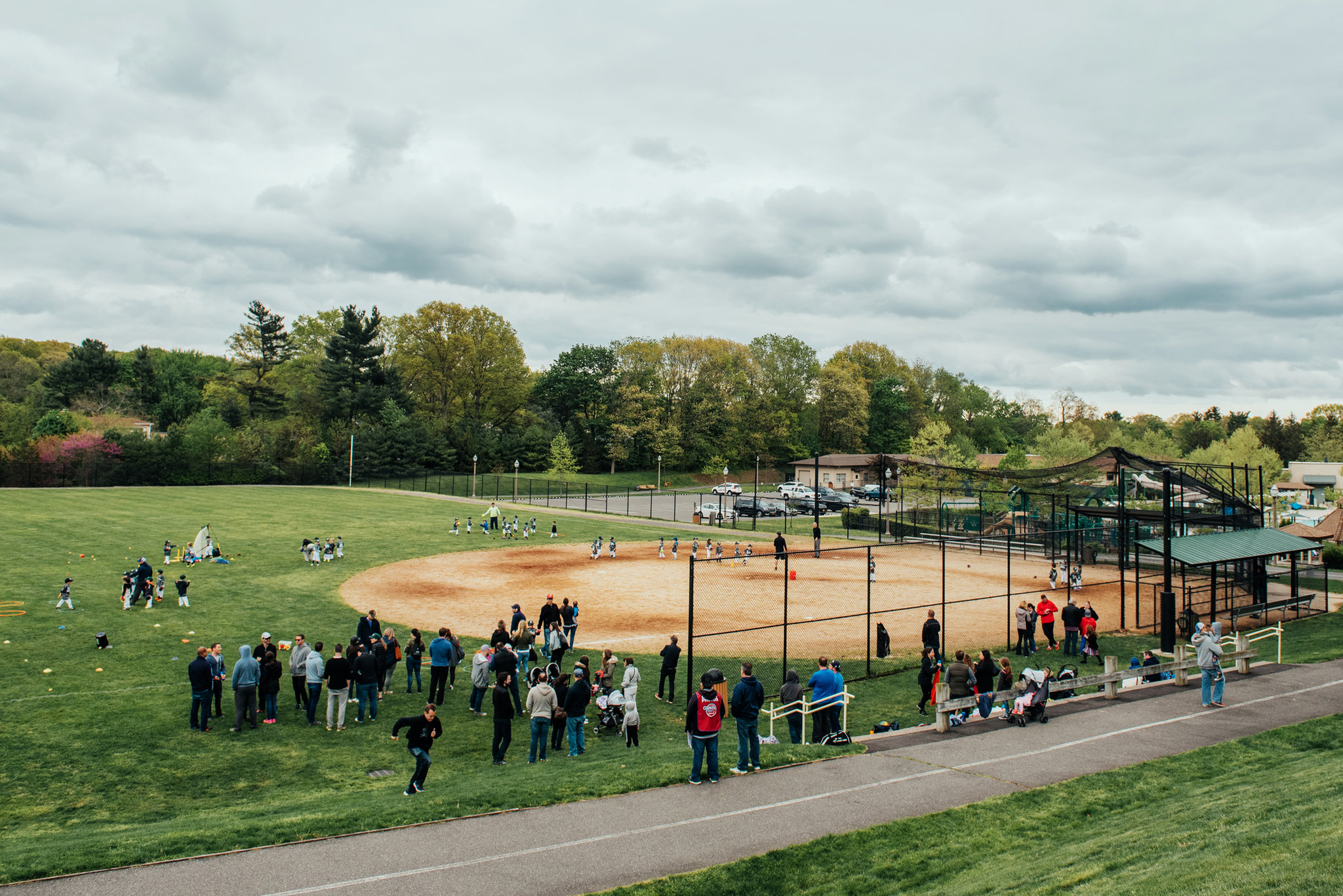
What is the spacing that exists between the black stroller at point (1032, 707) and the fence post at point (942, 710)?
120cm

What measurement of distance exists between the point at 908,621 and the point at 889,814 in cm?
1562

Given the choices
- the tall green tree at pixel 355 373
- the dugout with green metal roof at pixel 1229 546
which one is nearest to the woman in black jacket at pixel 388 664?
the dugout with green metal roof at pixel 1229 546

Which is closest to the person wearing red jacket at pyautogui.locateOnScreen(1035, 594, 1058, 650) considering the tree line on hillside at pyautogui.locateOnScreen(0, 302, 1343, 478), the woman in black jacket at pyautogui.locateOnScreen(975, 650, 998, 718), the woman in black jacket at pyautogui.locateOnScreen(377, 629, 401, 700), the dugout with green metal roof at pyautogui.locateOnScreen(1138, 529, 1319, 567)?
the dugout with green metal roof at pyautogui.locateOnScreen(1138, 529, 1319, 567)

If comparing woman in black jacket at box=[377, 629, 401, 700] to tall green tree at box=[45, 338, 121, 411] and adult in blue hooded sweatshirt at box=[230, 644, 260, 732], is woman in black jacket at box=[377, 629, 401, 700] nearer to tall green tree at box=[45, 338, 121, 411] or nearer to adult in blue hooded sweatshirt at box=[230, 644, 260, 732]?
adult in blue hooded sweatshirt at box=[230, 644, 260, 732]

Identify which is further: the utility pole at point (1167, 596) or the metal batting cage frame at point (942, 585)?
the metal batting cage frame at point (942, 585)

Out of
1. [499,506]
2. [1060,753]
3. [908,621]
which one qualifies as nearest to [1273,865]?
[1060,753]

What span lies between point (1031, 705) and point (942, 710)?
172 cm

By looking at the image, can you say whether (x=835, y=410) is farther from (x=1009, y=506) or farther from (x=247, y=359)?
(x=247, y=359)

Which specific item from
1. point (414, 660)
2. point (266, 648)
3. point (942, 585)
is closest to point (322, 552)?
point (414, 660)

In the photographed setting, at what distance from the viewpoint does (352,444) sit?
75188mm

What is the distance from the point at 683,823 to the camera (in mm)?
9242

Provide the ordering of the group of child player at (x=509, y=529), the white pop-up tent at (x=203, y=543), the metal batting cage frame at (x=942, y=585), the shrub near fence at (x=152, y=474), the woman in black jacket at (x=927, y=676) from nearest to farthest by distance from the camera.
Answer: the woman in black jacket at (x=927, y=676), the metal batting cage frame at (x=942, y=585), the white pop-up tent at (x=203, y=543), the group of child player at (x=509, y=529), the shrub near fence at (x=152, y=474)

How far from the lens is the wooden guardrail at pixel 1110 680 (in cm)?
1331

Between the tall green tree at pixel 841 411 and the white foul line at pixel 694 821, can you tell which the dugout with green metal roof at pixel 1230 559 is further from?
the tall green tree at pixel 841 411
